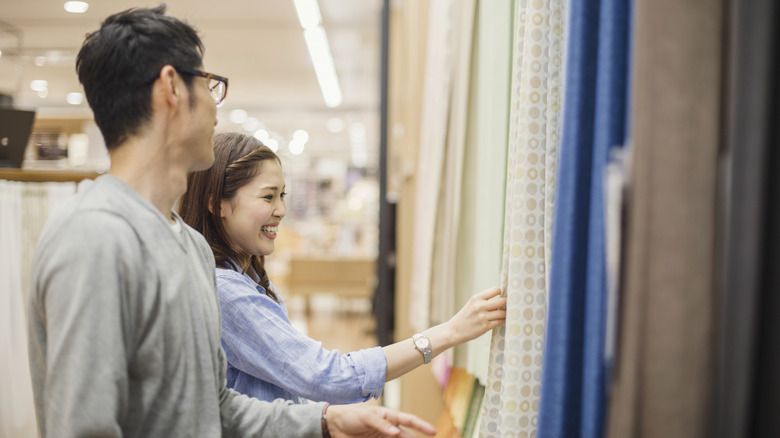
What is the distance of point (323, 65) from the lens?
31.1 ft

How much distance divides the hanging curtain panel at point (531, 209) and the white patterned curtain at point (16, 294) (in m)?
2.29

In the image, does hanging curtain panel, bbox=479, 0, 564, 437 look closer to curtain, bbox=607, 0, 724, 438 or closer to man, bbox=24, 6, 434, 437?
man, bbox=24, 6, 434, 437

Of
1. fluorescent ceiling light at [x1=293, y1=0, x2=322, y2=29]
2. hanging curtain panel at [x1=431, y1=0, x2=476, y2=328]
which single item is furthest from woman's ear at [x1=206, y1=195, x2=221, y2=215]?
fluorescent ceiling light at [x1=293, y1=0, x2=322, y2=29]

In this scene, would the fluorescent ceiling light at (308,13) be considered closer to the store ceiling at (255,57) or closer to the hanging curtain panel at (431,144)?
the store ceiling at (255,57)

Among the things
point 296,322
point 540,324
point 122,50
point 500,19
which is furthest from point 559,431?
point 296,322

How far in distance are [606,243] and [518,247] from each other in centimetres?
35

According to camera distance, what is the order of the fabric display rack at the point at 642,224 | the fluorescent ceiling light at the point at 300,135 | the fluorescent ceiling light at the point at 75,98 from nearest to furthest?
1. the fabric display rack at the point at 642,224
2. the fluorescent ceiling light at the point at 75,98
3. the fluorescent ceiling light at the point at 300,135

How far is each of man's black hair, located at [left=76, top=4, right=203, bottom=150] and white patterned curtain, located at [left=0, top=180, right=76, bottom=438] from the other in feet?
6.55

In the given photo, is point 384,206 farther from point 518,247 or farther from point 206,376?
point 206,376

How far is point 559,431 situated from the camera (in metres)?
1.12

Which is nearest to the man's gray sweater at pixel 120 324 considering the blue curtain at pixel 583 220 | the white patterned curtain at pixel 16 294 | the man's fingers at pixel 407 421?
the man's fingers at pixel 407 421

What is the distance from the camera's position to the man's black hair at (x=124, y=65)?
1.04m

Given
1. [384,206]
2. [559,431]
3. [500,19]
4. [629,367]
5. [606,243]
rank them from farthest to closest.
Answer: [384,206], [500,19], [559,431], [606,243], [629,367]

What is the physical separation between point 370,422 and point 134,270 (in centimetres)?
54
